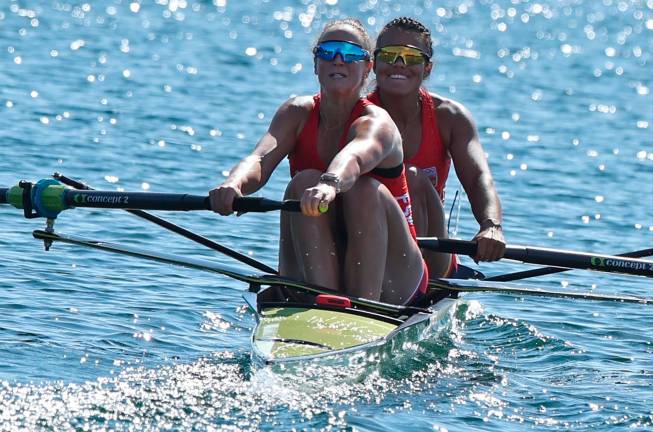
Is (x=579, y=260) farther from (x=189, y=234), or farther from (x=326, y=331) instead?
(x=189, y=234)

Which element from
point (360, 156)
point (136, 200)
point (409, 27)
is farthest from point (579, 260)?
point (136, 200)

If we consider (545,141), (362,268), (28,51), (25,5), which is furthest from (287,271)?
(25,5)

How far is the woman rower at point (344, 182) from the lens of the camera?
7742 mm

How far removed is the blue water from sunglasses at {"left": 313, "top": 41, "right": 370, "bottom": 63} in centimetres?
180

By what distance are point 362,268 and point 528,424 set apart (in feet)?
4.53

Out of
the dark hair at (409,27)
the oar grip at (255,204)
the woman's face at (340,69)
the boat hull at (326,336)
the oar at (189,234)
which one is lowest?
the boat hull at (326,336)

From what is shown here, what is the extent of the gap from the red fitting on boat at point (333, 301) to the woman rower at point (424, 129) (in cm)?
152

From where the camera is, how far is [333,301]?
7668 mm

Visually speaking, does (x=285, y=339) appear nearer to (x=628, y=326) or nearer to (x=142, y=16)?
(x=628, y=326)

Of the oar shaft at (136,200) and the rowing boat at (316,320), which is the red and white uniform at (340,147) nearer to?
the rowing boat at (316,320)

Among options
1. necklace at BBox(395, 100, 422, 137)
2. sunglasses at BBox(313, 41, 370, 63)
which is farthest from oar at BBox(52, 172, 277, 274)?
sunglasses at BBox(313, 41, 370, 63)

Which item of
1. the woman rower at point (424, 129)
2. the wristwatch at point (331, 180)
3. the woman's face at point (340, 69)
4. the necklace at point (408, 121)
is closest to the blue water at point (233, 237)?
the woman rower at point (424, 129)

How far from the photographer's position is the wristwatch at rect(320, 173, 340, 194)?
7.35m

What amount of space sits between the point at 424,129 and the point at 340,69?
4.22 feet
